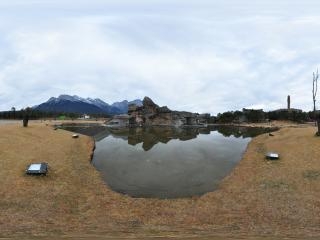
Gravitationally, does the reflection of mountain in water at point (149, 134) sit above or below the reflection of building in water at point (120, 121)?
below

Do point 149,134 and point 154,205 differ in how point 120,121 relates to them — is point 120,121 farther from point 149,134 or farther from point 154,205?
point 154,205

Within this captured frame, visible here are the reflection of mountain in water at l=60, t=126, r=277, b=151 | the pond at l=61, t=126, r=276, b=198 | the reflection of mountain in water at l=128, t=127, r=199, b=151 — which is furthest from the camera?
the reflection of mountain in water at l=60, t=126, r=277, b=151

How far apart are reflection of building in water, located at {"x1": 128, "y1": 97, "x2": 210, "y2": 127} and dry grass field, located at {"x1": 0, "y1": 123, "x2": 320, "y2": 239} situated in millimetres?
100805

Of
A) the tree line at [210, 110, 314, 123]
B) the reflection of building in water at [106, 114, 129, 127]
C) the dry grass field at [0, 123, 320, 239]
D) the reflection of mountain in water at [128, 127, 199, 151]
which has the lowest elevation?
the dry grass field at [0, 123, 320, 239]

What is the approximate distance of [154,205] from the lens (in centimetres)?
2711

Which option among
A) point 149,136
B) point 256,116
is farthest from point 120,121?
point 256,116

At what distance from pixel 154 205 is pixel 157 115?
118 metres

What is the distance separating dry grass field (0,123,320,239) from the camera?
69.6ft

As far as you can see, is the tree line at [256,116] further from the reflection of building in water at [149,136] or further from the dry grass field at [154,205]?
the dry grass field at [154,205]

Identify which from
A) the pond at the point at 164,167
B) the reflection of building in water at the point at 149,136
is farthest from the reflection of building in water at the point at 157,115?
the pond at the point at 164,167

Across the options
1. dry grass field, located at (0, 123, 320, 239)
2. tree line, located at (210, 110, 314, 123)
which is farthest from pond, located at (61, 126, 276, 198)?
tree line, located at (210, 110, 314, 123)

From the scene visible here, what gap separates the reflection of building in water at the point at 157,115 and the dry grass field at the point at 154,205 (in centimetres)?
10081

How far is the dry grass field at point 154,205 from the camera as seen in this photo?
2122cm

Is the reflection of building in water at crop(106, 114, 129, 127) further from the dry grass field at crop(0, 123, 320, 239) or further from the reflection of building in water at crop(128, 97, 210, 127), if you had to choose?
the dry grass field at crop(0, 123, 320, 239)
